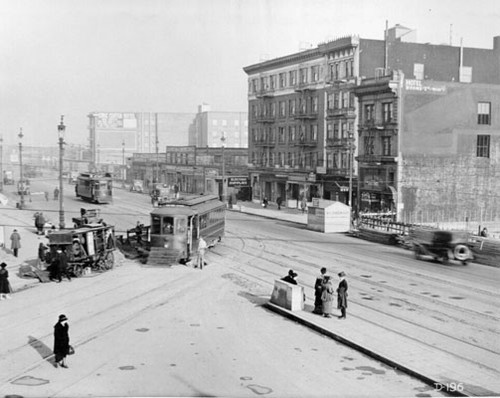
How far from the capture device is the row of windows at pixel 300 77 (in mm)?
63375

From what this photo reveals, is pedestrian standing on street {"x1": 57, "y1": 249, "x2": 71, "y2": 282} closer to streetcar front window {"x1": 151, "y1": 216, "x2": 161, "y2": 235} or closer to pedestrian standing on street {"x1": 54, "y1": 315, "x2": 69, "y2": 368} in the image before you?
streetcar front window {"x1": 151, "y1": 216, "x2": 161, "y2": 235}

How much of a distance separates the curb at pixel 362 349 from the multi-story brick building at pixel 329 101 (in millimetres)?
35584

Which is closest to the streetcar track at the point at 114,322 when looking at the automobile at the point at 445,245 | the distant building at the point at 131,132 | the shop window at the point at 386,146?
the automobile at the point at 445,245

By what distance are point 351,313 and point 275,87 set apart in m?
58.0

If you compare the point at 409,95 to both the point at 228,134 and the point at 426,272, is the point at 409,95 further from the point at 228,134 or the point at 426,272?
the point at 228,134

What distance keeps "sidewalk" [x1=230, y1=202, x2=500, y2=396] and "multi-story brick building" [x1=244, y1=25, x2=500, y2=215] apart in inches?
1437

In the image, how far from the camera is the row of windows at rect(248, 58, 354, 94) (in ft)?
208

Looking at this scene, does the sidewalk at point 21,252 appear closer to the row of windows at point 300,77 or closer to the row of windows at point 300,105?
the row of windows at point 300,105

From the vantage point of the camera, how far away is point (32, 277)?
28172mm

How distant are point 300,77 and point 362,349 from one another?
5652 centimetres

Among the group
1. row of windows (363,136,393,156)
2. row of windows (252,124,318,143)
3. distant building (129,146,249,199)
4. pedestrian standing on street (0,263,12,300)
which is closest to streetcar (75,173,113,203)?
distant building (129,146,249,199)

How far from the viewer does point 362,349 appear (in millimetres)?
17375

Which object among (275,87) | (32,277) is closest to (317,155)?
(275,87)

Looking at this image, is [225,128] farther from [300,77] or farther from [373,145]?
[373,145]
